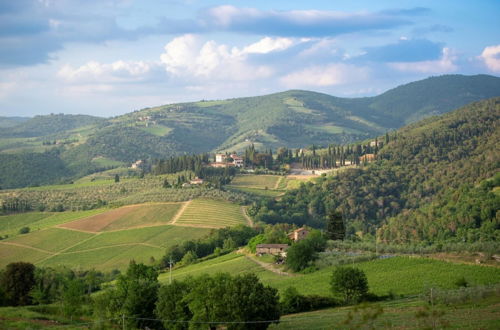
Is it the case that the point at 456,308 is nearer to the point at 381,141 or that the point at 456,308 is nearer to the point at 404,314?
the point at 404,314

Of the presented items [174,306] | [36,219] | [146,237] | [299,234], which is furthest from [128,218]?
[174,306]

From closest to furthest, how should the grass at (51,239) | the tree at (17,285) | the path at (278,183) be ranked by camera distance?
the tree at (17,285) < the grass at (51,239) < the path at (278,183)

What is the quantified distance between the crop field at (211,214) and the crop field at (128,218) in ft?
9.80

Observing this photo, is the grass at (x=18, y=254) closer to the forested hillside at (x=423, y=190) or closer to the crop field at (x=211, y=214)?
the crop field at (x=211, y=214)

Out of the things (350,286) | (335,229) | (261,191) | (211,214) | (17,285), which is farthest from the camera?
(261,191)

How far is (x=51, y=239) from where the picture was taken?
96188 millimetres

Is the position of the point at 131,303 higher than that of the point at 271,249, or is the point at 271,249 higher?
the point at 131,303

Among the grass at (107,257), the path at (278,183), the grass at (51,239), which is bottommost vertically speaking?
the grass at (107,257)

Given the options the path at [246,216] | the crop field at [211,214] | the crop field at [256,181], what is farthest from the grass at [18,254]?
the crop field at [256,181]

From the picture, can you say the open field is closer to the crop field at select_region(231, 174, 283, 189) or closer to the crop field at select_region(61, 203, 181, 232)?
the crop field at select_region(61, 203, 181, 232)

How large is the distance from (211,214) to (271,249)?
28906 millimetres

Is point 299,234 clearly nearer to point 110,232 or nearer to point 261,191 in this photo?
point 110,232

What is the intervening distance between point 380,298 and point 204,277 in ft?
51.0

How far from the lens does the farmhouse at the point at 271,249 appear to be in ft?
250
